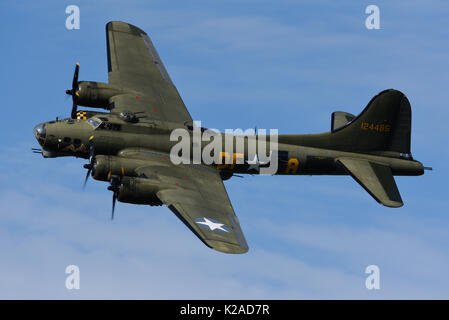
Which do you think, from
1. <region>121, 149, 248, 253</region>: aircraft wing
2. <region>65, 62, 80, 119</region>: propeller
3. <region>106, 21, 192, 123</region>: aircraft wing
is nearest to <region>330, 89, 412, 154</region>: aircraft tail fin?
<region>121, 149, 248, 253</region>: aircraft wing

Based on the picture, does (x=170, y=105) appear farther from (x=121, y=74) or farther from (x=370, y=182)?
(x=370, y=182)

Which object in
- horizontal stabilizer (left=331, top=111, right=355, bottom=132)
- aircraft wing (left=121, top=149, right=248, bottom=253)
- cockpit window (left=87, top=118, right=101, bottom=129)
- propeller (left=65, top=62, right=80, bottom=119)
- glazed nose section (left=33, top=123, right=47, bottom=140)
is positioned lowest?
aircraft wing (left=121, top=149, right=248, bottom=253)

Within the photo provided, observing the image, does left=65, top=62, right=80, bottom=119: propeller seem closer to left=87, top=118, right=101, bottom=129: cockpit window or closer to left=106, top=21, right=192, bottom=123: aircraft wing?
left=106, top=21, right=192, bottom=123: aircraft wing

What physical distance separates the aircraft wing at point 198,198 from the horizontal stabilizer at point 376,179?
709 centimetres

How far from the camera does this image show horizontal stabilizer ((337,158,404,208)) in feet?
145

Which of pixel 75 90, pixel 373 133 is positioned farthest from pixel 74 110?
pixel 373 133

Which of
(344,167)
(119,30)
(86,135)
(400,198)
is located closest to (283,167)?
(344,167)

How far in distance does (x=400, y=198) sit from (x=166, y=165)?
1186 cm

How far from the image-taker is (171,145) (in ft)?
149

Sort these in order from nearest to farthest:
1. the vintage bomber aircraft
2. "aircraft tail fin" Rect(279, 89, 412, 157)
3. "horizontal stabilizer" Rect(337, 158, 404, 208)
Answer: the vintage bomber aircraft < "horizontal stabilizer" Rect(337, 158, 404, 208) < "aircraft tail fin" Rect(279, 89, 412, 157)

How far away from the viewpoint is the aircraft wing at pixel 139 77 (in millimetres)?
48531

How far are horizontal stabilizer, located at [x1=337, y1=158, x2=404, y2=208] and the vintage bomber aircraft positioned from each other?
51 mm

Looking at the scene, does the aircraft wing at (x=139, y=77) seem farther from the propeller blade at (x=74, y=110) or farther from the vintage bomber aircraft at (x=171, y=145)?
the propeller blade at (x=74, y=110)

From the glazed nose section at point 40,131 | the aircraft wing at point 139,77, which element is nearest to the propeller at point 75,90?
the aircraft wing at point 139,77
